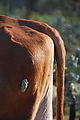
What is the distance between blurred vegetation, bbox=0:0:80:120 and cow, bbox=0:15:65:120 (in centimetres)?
244

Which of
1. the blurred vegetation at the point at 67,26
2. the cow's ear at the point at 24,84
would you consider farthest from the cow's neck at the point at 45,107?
the blurred vegetation at the point at 67,26

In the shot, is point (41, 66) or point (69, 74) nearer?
point (41, 66)

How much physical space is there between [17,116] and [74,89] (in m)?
2.76

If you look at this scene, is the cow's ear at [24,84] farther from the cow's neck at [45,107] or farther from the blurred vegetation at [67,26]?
the blurred vegetation at [67,26]

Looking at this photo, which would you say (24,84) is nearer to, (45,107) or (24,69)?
(24,69)

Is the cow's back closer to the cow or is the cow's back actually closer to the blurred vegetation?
the cow

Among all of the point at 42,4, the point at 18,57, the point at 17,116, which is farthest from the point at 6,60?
the point at 42,4

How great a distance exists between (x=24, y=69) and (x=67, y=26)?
6325 mm

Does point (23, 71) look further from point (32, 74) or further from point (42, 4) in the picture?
point (42, 4)

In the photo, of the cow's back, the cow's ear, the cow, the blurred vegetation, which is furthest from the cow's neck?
the blurred vegetation

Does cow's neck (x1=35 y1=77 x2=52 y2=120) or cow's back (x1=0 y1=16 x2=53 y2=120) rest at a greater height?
cow's back (x1=0 y1=16 x2=53 y2=120)

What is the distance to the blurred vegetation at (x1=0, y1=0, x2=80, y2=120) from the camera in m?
5.34

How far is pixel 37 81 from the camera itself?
2627 mm

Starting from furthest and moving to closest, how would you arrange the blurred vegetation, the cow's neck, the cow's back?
the blurred vegetation, the cow's neck, the cow's back
